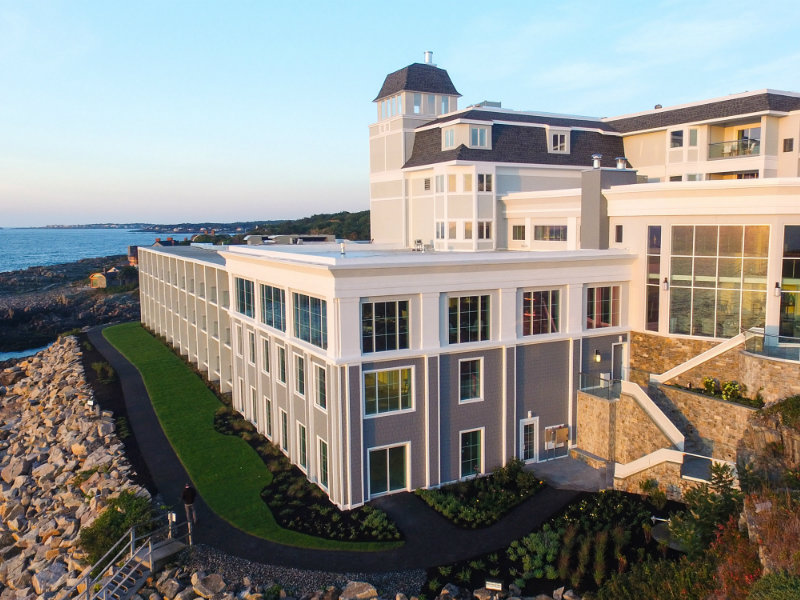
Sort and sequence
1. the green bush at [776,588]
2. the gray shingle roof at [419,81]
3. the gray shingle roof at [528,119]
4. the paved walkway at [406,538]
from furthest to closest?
the gray shingle roof at [419,81] → the gray shingle roof at [528,119] → the paved walkway at [406,538] → the green bush at [776,588]

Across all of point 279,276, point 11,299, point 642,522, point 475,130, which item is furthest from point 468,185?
point 11,299

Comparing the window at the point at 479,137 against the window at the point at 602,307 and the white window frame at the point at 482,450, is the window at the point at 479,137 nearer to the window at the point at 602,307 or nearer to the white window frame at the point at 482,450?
the window at the point at 602,307

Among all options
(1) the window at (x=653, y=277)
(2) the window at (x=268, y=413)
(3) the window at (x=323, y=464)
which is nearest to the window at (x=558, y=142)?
(1) the window at (x=653, y=277)

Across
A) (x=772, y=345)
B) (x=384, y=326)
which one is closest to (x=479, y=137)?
(x=384, y=326)

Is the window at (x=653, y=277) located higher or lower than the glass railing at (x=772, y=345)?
higher

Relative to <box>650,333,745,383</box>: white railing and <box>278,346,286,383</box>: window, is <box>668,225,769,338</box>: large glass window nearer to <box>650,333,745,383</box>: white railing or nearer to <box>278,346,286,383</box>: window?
<box>650,333,745,383</box>: white railing

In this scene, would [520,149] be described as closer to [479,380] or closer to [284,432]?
[479,380]
